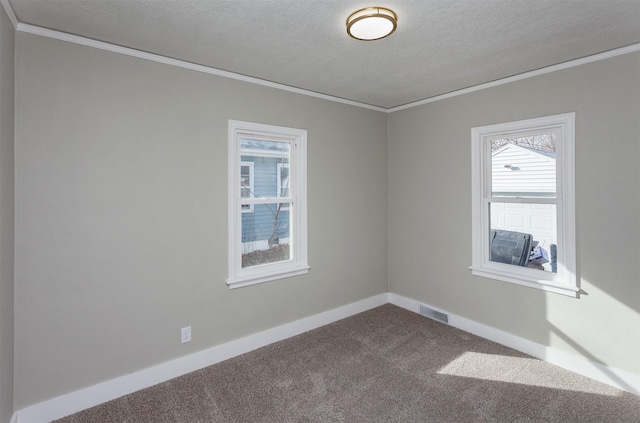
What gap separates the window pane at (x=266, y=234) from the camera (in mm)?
3172

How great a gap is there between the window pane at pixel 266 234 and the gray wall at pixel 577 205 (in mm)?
1547

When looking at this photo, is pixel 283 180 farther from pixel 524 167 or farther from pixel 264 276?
pixel 524 167

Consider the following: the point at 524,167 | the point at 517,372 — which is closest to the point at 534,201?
the point at 524,167

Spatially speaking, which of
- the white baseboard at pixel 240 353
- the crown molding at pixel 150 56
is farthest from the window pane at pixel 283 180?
the white baseboard at pixel 240 353

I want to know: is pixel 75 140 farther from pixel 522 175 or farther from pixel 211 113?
pixel 522 175

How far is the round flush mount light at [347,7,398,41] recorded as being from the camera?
1889 millimetres

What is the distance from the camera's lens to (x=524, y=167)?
9.98 feet

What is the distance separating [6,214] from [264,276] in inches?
74.4

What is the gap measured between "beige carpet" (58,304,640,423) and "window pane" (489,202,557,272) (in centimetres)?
86

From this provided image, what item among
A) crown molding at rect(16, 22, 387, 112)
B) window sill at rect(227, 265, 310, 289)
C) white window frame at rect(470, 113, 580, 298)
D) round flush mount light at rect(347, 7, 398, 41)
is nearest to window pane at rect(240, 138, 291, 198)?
crown molding at rect(16, 22, 387, 112)

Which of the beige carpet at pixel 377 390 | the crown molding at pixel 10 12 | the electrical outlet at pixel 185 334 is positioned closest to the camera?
the crown molding at pixel 10 12

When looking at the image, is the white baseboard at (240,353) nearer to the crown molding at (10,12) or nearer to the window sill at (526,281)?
the window sill at (526,281)

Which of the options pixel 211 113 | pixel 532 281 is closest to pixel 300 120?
pixel 211 113

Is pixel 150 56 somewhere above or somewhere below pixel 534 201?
above
